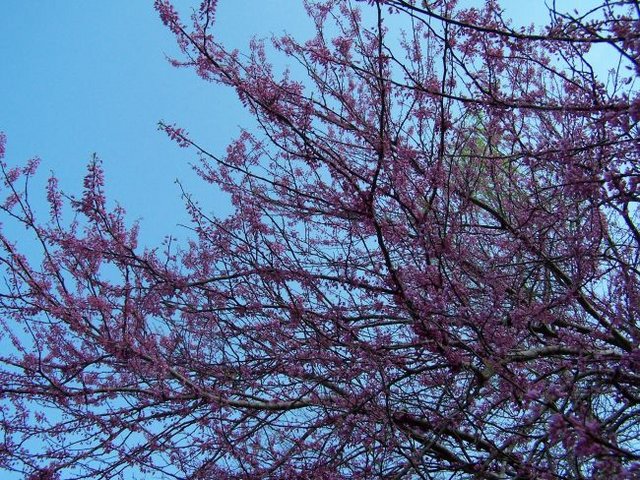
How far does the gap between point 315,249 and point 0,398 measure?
254cm

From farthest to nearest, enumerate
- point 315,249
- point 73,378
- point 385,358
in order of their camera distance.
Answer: point 315,249 < point 73,378 < point 385,358

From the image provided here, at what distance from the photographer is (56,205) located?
3973mm

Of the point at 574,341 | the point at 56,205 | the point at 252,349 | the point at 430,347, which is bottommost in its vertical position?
the point at 574,341

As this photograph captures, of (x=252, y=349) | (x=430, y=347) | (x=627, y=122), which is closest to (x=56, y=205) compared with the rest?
(x=252, y=349)

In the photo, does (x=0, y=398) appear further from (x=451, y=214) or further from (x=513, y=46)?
(x=513, y=46)

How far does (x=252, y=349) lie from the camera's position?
468 centimetres

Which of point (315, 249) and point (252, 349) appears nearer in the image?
point (252, 349)

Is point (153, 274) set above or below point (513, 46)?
above

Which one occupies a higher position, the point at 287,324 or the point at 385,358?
the point at 287,324

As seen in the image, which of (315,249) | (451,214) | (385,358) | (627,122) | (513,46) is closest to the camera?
(627,122)

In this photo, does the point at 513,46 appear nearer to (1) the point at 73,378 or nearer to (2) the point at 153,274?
(2) the point at 153,274

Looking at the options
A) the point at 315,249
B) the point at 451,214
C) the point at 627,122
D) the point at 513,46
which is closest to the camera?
the point at 627,122

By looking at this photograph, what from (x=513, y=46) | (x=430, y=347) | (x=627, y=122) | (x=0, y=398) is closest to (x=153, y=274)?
(x=0, y=398)

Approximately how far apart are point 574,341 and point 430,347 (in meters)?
0.95
